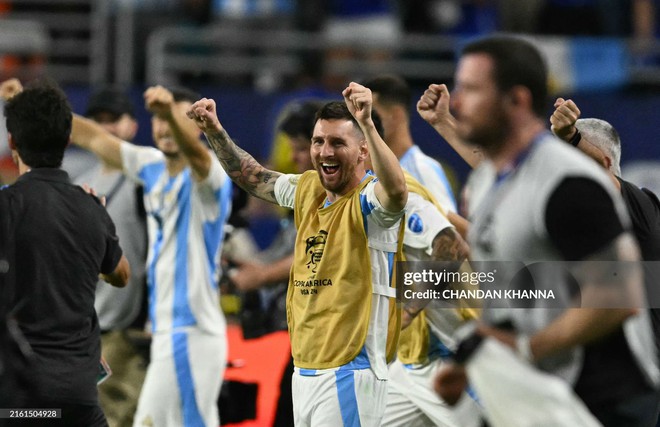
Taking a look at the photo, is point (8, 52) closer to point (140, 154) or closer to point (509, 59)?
point (140, 154)

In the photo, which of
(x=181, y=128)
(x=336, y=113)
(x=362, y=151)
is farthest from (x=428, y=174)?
(x=336, y=113)

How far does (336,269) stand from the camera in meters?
6.11

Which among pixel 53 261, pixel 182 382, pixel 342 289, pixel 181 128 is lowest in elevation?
pixel 182 382

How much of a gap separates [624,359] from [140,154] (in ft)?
16.2

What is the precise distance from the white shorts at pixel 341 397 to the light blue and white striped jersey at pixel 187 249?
2.53 metres

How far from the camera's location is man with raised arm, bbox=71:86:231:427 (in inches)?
332

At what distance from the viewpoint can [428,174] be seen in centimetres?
800

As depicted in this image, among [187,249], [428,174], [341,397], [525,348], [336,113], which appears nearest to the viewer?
[525,348]

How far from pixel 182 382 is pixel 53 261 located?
2.97 m

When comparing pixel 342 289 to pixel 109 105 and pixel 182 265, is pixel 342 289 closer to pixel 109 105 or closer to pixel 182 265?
pixel 182 265

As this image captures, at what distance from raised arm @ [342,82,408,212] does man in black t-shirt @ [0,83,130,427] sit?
1364 mm

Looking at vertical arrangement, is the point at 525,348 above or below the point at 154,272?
above

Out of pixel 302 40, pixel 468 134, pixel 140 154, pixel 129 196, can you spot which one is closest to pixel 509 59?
pixel 468 134

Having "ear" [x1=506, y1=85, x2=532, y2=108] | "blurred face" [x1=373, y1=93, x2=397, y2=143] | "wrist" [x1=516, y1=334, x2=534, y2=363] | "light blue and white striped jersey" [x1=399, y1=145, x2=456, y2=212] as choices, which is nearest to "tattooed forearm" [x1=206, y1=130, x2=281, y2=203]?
"light blue and white striped jersey" [x1=399, y1=145, x2=456, y2=212]
